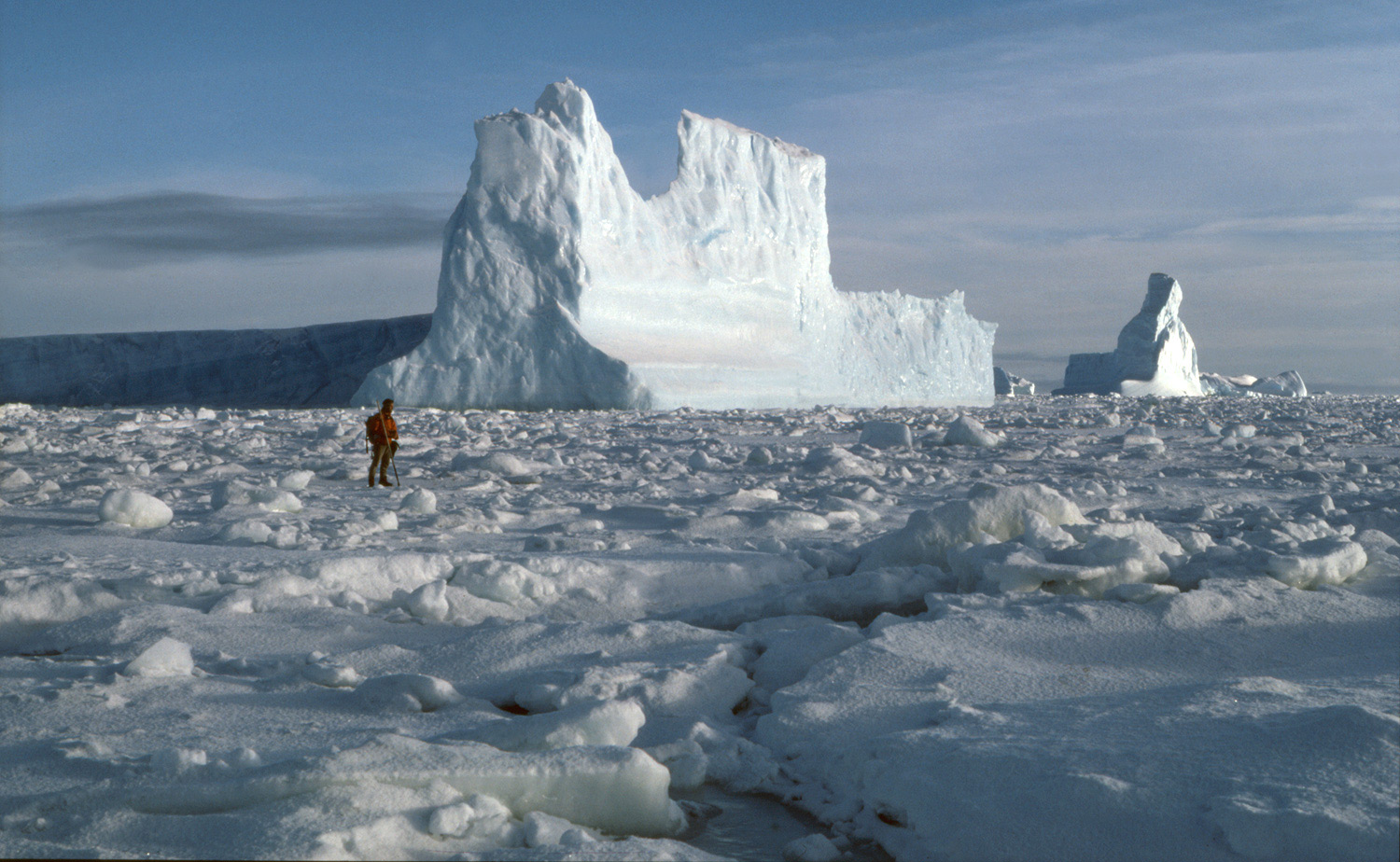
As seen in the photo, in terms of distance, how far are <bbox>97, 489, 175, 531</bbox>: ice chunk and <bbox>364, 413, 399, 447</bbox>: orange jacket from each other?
1.39 meters

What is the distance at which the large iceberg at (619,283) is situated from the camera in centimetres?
1402

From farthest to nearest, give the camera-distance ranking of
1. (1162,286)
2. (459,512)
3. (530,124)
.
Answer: (1162,286) < (530,124) < (459,512)

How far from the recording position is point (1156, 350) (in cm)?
2792

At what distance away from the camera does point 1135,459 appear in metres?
6.65

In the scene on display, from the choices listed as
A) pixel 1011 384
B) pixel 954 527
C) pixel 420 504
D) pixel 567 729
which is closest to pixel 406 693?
pixel 567 729

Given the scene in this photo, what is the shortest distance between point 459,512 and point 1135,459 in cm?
455

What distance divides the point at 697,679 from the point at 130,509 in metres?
2.78

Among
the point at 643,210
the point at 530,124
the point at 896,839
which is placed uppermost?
the point at 530,124

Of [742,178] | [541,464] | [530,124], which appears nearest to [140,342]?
[530,124]

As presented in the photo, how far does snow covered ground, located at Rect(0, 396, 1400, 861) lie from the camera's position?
1443mm

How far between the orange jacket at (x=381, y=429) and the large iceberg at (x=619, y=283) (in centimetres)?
852

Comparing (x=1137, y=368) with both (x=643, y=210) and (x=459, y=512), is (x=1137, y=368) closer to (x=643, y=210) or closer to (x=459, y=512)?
(x=643, y=210)

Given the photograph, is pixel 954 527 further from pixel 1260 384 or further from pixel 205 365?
pixel 1260 384

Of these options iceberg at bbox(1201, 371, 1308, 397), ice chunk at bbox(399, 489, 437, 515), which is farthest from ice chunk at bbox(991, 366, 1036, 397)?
ice chunk at bbox(399, 489, 437, 515)
